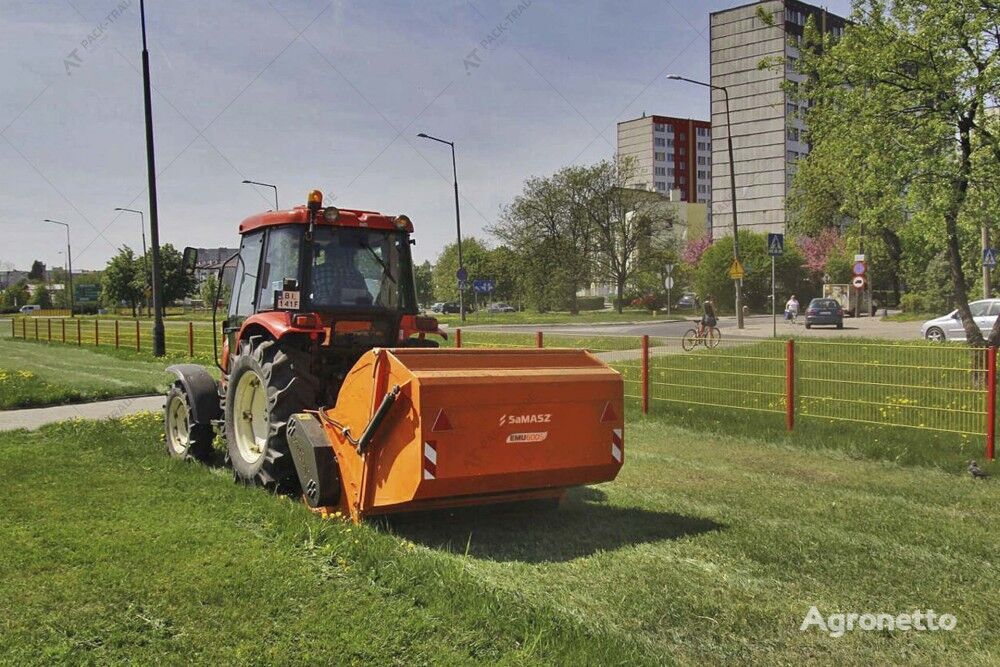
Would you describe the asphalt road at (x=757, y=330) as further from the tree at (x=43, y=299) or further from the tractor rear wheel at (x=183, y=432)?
the tree at (x=43, y=299)

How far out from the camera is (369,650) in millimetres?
3639

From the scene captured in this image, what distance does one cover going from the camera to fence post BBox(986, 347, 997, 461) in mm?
8219

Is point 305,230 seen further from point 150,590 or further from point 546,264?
point 546,264

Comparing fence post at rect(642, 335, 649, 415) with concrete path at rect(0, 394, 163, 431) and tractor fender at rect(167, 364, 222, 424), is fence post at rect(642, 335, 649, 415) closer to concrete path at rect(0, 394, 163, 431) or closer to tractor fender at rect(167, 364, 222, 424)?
tractor fender at rect(167, 364, 222, 424)

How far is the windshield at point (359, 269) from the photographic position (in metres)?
7.00

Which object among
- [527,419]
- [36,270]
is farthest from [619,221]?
[36,270]

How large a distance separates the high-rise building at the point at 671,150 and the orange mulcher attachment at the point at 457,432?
126 m

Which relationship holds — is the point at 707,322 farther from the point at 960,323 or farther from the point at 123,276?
the point at 123,276

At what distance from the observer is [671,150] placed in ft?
433

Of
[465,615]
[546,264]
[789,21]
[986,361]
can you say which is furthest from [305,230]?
[789,21]

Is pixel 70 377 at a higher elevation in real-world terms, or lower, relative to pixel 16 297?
lower

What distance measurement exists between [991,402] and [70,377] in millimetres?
16823

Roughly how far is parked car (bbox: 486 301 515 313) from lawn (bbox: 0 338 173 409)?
50.4m

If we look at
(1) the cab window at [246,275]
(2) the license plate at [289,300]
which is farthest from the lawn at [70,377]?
(2) the license plate at [289,300]
